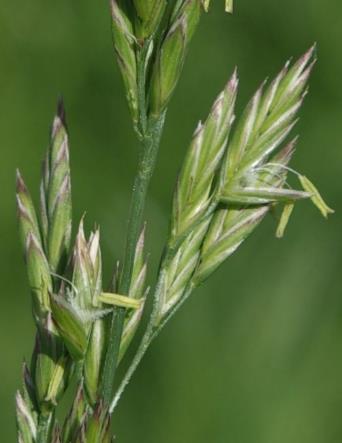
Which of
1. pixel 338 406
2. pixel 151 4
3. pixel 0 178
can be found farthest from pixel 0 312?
pixel 151 4

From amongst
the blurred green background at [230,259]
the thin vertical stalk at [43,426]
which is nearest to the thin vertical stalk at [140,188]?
the thin vertical stalk at [43,426]

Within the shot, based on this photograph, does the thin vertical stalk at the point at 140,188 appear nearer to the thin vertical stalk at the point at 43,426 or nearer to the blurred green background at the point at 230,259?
the thin vertical stalk at the point at 43,426

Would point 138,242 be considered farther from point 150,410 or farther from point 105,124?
point 105,124

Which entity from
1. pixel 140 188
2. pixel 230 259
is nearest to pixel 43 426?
pixel 140 188

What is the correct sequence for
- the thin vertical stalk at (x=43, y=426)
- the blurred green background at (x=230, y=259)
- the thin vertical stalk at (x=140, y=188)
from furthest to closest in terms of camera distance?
the blurred green background at (x=230, y=259) → the thin vertical stalk at (x=43, y=426) → the thin vertical stalk at (x=140, y=188)

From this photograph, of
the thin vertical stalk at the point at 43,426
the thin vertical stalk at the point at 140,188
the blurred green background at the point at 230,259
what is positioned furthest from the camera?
the blurred green background at the point at 230,259

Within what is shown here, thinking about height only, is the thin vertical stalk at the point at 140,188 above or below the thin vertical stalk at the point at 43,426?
above

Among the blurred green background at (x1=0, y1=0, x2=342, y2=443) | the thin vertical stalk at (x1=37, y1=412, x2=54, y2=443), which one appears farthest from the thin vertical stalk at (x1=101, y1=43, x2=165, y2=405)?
the blurred green background at (x1=0, y1=0, x2=342, y2=443)
